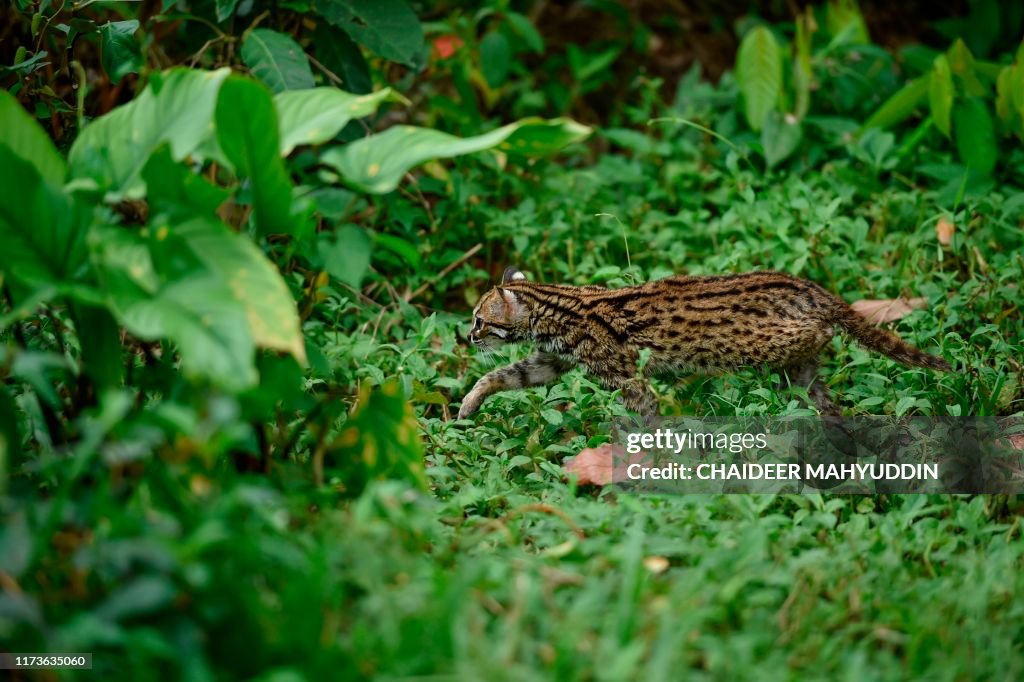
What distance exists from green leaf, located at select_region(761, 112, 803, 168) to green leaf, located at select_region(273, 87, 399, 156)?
3.69 metres

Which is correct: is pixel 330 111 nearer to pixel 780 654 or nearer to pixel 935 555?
pixel 780 654

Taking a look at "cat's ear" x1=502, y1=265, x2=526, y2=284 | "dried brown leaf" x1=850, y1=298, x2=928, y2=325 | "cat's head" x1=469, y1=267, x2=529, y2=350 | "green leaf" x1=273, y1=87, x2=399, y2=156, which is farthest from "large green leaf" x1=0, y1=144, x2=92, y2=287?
"dried brown leaf" x1=850, y1=298, x2=928, y2=325

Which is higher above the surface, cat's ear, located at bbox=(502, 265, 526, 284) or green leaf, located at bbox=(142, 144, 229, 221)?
green leaf, located at bbox=(142, 144, 229, 221)

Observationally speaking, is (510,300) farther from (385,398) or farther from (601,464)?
(385,398)

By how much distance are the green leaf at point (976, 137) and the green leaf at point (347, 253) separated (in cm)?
423

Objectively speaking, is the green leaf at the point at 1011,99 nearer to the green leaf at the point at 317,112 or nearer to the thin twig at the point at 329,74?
the thin twig at the point at 329,74

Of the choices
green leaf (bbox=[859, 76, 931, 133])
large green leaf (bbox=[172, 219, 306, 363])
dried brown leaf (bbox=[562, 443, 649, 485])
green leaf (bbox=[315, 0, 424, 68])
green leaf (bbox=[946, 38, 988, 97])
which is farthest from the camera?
green leaf (bbox=[859, 76, 931, 133])

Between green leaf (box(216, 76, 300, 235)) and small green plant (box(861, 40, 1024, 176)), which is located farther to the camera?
small green plant (box(861, 40, 1024, 176))

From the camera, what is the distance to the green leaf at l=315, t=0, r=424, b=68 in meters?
5.98

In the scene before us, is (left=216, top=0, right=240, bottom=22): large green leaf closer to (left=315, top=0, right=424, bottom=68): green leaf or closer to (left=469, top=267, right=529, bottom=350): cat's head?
(left=315, top=0, right=424, bottom=68): green leaf

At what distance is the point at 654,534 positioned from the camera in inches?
154

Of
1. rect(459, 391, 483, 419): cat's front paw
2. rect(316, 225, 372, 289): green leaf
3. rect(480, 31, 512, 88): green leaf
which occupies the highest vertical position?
rect(480, 31, 512, 88): green leaf

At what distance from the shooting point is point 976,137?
668cm

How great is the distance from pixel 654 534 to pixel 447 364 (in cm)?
202
